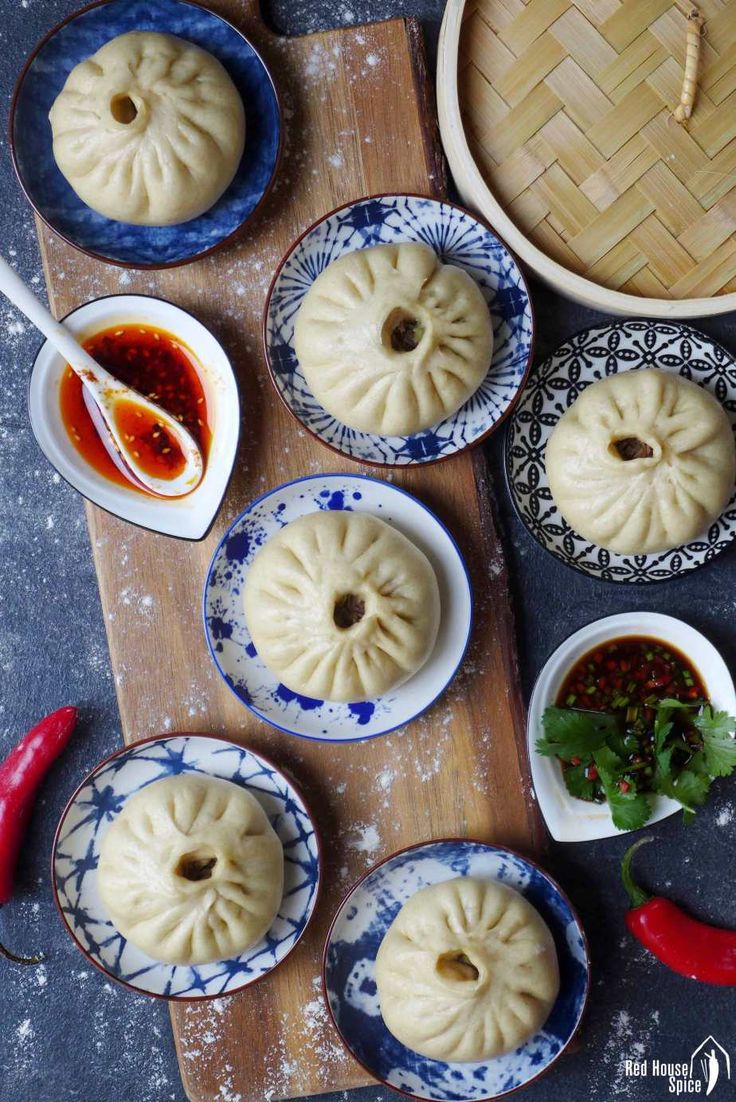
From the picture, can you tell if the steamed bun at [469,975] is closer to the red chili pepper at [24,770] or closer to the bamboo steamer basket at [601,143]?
the red chili pepper at [24,770]

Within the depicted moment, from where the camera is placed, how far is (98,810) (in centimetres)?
219

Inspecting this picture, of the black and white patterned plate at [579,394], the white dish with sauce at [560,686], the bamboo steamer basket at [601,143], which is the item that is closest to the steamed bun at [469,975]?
the white dish with sauce at [560,686]

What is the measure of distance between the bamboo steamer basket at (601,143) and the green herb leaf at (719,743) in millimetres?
969

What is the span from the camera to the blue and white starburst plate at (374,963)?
2135mm

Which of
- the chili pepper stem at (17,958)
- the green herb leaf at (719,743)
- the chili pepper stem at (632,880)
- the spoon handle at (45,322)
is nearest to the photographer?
the spoon handle at (45,322)

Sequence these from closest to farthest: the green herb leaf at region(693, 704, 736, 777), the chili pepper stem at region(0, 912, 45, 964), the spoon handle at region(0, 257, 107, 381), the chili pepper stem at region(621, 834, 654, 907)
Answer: the spoon handle at region(0, 257, 107, 381), the green herb leaf at region(693, 704, 736, 777), the chili pepper stem at region(621, 834, 654, 907), the chili pepper stem at region(0, 912, 45, 964)

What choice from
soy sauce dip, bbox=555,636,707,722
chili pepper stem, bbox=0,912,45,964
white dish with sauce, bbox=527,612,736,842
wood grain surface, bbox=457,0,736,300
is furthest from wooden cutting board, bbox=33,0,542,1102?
chili pepper stem, bbox=0,912,45,964

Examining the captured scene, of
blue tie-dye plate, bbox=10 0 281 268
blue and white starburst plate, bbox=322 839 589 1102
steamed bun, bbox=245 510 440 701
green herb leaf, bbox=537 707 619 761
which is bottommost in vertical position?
blue and white starburst plate, bbox=322 839 589 1102

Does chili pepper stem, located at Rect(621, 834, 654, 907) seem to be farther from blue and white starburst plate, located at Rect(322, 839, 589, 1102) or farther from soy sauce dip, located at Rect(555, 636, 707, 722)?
soy sauce dip, located at Rect(555, 636, 707, 722)

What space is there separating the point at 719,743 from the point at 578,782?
13.6 inches

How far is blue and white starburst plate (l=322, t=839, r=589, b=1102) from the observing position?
2.13 m

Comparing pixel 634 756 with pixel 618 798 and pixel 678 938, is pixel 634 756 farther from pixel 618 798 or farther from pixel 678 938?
pixel 678 938

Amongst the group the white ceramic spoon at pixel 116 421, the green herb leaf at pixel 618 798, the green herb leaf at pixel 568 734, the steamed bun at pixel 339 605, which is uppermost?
the white ceramic spoon at pixel 116 421

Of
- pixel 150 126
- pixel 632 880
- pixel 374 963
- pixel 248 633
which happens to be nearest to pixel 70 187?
pixel 150 126
